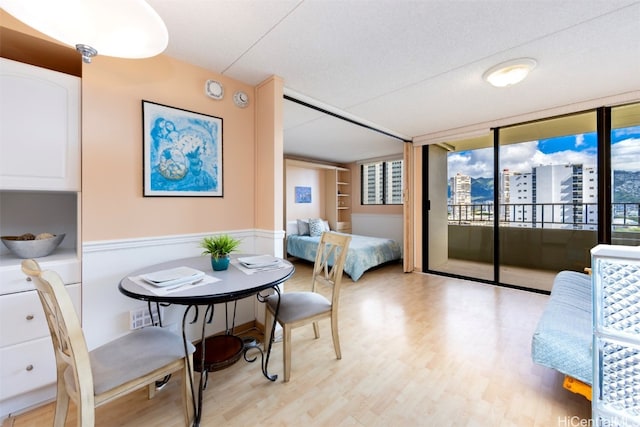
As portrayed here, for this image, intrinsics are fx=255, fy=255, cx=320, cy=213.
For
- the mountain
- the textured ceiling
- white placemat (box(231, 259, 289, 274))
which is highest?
the textured ceiling

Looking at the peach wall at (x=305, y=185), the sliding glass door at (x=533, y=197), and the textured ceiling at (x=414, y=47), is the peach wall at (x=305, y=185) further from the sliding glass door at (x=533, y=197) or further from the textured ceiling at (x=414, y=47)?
the textured ceiling at (x=414, y=47)

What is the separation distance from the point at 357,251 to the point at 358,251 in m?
0.02

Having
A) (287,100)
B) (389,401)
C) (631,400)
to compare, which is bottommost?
(389,401)

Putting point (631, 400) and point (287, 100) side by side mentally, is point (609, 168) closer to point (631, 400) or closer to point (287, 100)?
point (631, 400)

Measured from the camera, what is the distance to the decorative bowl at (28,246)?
4.92ft

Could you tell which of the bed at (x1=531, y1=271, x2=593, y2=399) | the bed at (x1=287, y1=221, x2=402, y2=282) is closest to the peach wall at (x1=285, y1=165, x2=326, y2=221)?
the bed at (x1=287, y1=221, x2=402, y2=282)

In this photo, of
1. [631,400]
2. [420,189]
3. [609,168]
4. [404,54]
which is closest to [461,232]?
[420,189]

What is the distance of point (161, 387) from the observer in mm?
1590

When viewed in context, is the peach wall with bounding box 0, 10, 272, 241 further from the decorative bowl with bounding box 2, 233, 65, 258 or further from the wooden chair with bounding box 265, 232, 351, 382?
the wooden chair with bounding box 265, 232, 351, 382

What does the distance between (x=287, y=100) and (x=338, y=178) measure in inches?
155

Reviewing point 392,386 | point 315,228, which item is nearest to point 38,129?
point 392,386

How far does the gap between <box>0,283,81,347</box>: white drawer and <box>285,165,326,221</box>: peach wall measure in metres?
4.17

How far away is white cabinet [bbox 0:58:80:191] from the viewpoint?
1369mm

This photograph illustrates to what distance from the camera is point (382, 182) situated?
5.93 meters
